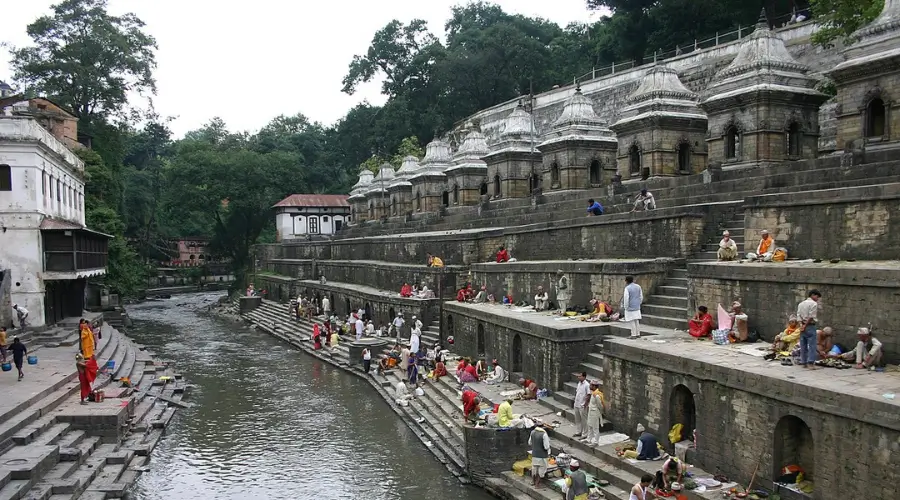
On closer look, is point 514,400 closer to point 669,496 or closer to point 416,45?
point 669,496

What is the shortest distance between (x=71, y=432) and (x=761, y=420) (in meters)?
11.0

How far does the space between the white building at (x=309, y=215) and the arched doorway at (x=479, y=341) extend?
1212 inches

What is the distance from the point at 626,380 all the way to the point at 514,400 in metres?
3.25

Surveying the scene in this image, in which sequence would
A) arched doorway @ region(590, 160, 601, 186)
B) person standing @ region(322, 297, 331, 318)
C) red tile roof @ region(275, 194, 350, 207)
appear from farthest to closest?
red tile roof @ region(275, 194, 350, 207)
person standing @ region(322, 297, 331, 318)
arched doorway @ region(590, 160, 601, 186)

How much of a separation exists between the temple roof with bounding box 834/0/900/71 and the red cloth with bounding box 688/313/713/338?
6.32 m

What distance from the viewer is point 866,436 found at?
633 centimetres

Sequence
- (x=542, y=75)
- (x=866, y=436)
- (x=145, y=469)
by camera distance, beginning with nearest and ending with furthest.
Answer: (x=866, y=436) → (x=145, y=469) → (x=542, y=75)

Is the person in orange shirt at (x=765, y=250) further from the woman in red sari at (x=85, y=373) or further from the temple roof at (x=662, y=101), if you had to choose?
the woman in red sari at (x=85, y=373)

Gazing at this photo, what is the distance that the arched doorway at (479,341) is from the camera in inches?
636

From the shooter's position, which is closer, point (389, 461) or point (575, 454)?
point (575, 454)

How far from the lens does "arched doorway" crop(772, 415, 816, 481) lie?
7.25 metres

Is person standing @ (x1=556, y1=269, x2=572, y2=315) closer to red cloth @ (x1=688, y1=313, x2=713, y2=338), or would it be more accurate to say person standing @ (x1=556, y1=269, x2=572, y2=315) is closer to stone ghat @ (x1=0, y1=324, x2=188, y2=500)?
red cloth @ (x1=688, y1=313, x2=713, y2=338)

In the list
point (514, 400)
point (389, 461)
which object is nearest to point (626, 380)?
point (514, 400)

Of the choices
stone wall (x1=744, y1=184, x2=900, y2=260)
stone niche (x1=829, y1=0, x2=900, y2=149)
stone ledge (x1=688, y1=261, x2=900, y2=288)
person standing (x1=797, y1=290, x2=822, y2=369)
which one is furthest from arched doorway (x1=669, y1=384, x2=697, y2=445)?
stone niche (x1=829, y1=0, x2=900, y2=149)
